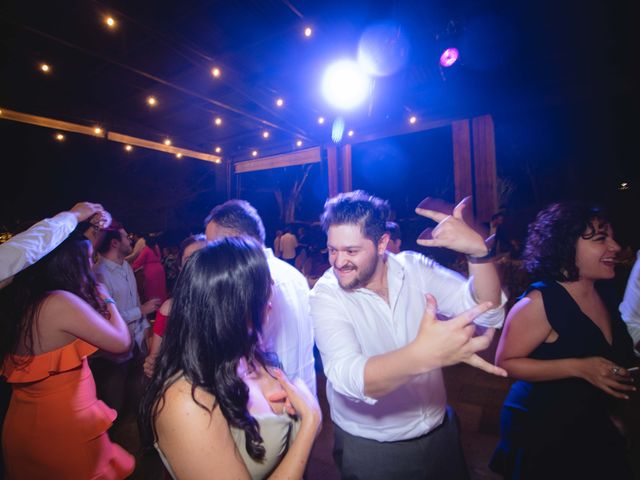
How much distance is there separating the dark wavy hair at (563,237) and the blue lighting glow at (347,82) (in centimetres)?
428

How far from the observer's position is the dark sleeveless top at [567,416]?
4.83ft

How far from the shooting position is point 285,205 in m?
12.6

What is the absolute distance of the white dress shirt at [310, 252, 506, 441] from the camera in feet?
4.67

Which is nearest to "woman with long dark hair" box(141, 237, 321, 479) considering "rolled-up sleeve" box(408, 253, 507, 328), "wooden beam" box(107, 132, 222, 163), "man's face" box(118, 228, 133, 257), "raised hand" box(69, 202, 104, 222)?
"rolled-up sleeve" box(408, 253, 507, 328)

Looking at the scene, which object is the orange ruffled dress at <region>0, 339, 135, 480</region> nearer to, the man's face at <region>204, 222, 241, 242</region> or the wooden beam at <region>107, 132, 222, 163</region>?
the man's face at <region>204, 222, 241, 242</region>

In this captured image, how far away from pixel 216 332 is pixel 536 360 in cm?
162

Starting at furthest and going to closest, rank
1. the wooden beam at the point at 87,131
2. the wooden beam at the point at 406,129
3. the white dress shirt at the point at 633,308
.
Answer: the wooden beam at the point at 406,129
the wooden beam at the point at 87,131
the white dress shirt at the point at 633,308

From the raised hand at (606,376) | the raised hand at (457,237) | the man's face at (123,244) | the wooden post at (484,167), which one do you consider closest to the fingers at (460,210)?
the raised hand at (457,237)

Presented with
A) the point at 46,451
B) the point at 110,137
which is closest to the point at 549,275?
the point at 46,451

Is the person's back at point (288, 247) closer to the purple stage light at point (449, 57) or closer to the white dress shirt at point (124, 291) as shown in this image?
the white dress shirt at point (124, 291)

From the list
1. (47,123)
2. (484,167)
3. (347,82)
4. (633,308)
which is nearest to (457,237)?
(633,308)

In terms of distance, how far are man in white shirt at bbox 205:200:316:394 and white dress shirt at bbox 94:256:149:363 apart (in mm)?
1417

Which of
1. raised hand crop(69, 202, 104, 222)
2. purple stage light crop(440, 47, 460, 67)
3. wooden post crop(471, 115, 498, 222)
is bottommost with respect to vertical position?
raised hand crop(69, 202, 104, 222)

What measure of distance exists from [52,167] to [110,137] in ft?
6.36
